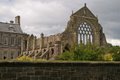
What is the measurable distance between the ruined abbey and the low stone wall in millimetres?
44301

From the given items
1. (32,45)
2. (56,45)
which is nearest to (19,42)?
(32,45)

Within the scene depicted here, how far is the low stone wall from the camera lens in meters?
9.95

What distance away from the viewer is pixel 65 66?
10977mm

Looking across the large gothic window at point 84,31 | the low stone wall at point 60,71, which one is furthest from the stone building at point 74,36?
the low stone wall at point 60,71

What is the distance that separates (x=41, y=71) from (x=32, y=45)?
6317 centimetres

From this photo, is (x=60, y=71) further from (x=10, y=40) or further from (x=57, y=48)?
(x=10, y=40)

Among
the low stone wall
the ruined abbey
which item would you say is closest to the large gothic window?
the ruined abbey

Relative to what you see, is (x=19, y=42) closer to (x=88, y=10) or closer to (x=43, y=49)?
(x=43, y=49)

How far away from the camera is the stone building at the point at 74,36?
61003 millimetres

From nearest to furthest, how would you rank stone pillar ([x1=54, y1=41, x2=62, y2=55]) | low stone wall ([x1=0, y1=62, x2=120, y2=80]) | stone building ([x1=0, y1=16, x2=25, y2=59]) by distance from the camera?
low stone wall ([x1=0, y1=62, x2=120, y2=80]), stone pillar ([x1=54, y1=41, x2=62, y2=55]), stone building ([x1=0, y1=16, x2=25, y2=59])

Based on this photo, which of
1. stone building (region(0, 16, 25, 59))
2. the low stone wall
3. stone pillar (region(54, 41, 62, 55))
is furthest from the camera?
stone building (region(0, 16, 25, 59))

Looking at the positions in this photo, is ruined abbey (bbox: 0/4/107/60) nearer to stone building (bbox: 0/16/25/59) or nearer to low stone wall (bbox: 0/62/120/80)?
stone building (bbox: 0/16/25/59)

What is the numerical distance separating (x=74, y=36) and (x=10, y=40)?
63.3ft

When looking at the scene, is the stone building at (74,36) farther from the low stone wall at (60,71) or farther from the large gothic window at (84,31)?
the low stone wall at (60,71)
